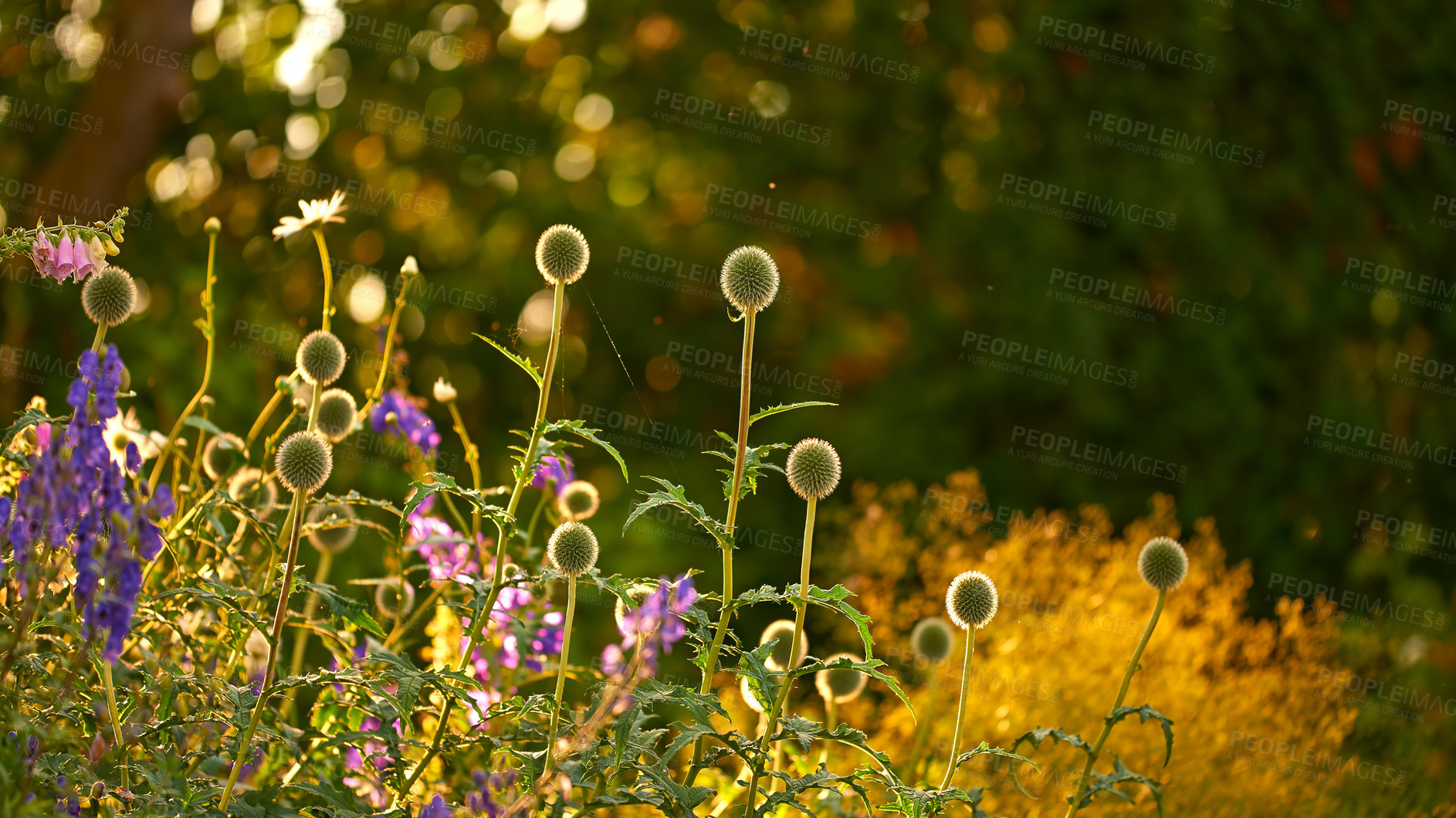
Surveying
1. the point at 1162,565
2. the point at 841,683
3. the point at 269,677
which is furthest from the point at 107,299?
the point at 1162,565

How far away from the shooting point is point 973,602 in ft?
6.19

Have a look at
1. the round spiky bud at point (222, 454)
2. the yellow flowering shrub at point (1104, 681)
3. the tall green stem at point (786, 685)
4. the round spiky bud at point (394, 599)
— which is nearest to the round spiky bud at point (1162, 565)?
the yellow flowering shrub at point (1104, 681)

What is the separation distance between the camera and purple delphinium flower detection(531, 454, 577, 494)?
7.11 feet

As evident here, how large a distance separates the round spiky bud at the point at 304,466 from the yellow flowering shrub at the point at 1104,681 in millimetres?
1247

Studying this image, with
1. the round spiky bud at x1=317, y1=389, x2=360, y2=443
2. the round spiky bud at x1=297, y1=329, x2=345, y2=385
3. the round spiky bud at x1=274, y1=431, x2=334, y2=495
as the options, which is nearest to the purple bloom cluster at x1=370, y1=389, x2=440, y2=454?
the round spiky bud at x1=317, y1=389, x2=360, y2=443

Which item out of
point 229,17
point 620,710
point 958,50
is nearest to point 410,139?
point 229,17

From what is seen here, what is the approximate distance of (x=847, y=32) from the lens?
5.08 metres

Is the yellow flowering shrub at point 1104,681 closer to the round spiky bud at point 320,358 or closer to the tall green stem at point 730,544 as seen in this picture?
the tall green stem at point 730,544

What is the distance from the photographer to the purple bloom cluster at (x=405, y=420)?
2295 mm

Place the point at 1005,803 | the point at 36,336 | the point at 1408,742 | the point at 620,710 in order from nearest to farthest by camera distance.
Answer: the point at 620,710, the point at 1005,803, the point at 1408,742, the point at 36,336

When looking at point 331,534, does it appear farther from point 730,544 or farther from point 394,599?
point 730,544

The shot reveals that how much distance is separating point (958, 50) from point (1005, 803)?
137 inches

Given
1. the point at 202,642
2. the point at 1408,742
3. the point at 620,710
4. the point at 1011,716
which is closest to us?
the point at 620,710

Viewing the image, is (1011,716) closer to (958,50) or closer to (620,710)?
(620,710)
